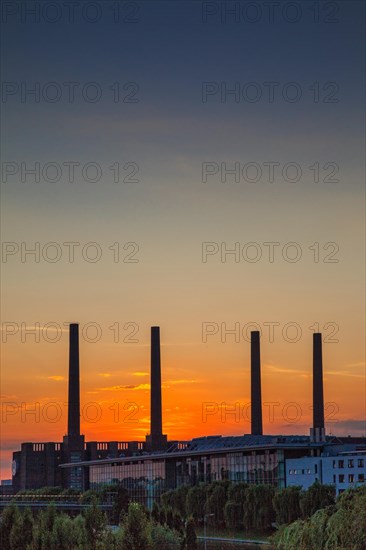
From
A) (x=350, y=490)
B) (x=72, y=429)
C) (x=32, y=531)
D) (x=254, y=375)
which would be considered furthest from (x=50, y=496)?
(x=350, y=490)

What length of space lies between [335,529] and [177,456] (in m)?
116

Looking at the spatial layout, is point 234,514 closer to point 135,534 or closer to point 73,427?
point 73,427

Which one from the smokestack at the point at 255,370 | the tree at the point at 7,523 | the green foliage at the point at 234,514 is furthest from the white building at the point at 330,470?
the tree at the point at 7,523

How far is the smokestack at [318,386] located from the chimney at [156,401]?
890 inches

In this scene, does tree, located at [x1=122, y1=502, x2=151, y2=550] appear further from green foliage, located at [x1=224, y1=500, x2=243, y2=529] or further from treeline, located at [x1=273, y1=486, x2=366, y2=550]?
green foliage, located at [x1=224, y1=500, x2=243, y2=529]

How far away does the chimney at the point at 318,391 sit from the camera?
157 metres

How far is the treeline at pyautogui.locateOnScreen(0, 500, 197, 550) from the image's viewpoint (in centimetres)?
8231

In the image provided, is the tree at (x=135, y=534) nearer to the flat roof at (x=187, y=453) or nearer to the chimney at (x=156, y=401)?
the flat roof at (x=187, y=453)

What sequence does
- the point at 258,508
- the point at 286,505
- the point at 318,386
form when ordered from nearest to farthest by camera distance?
the point at 286,505
the point at 258,508
the point at 318,386

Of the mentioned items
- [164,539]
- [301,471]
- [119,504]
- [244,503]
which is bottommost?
[119,504]

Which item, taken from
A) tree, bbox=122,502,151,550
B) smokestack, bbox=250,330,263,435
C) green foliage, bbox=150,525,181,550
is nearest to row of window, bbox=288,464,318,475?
smokestack, bbox=250,330,263,435

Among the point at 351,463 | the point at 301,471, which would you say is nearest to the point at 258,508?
the point at 301,471

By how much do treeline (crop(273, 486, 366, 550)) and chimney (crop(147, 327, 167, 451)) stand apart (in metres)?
110

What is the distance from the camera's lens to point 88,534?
88000 mm
